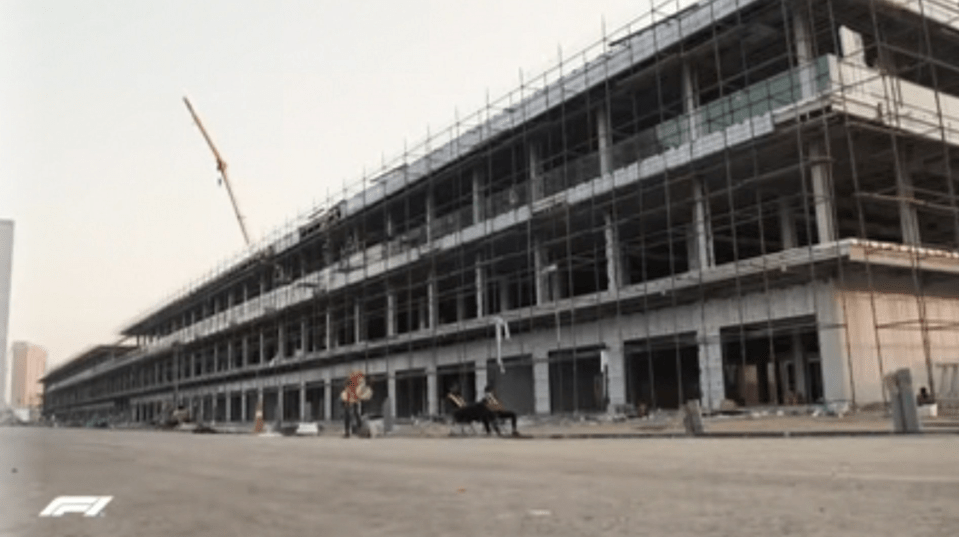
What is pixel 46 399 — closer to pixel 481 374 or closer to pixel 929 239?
pixel 481 374

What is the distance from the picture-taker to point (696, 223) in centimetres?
2755

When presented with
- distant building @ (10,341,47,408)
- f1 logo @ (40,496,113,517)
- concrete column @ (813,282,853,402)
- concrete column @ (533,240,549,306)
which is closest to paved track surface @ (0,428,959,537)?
f1 logo @ (40,496,113,517)

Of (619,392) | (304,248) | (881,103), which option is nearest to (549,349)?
(619,392)

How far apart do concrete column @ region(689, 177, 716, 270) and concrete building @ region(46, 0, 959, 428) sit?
89 millimetres

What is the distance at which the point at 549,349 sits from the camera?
1337 inches

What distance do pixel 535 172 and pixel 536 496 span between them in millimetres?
29697

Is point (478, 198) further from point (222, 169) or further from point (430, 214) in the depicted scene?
point (222, 169)

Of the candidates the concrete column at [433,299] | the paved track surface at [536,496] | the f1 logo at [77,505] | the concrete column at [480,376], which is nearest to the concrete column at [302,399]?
the concrete column at [433,299]

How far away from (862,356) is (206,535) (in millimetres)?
22753

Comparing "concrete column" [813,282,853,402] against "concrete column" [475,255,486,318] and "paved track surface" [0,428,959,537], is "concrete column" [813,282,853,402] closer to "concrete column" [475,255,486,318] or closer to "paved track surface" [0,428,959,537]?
"paved track surface" [0,428,959,537]

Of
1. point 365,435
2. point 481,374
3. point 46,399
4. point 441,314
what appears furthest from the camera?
point 46,399

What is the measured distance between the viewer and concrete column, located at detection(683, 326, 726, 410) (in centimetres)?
2670

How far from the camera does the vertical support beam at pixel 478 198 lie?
1481 inches

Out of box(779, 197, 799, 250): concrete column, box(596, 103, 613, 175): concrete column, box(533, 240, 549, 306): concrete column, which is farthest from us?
box(533, 240, 549, 306): concrete column
